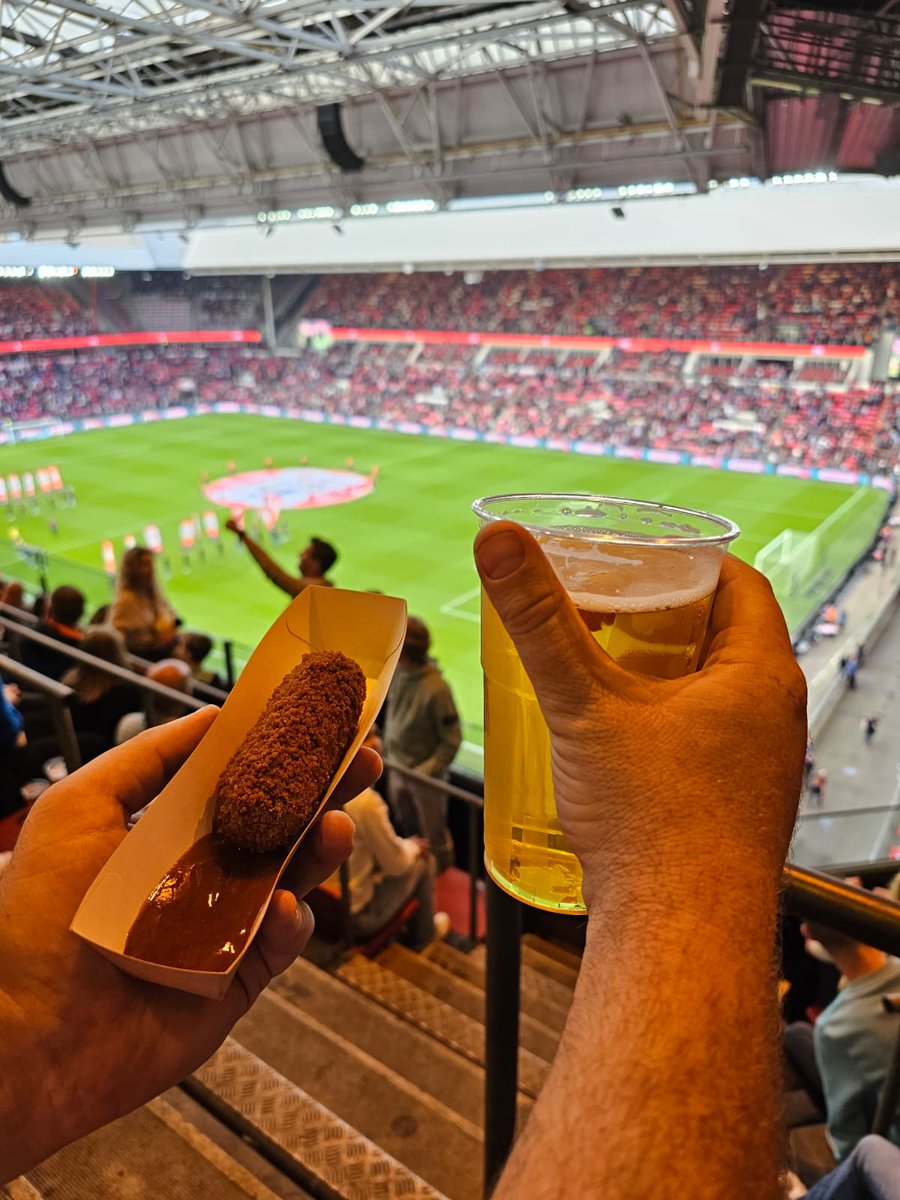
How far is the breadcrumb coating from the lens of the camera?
4.63 feet

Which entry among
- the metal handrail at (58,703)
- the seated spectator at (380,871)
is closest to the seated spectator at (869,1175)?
the seated spectator at (380,871)

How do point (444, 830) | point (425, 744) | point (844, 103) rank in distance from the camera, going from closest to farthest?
point (425, 744)
point (444, 830)
point (844, 103)

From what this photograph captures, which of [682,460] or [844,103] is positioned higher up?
[844,103]

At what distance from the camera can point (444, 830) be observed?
5512 mm

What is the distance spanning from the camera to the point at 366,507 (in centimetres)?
2561

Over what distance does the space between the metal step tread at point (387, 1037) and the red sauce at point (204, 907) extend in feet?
6.13

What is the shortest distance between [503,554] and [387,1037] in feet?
9.19

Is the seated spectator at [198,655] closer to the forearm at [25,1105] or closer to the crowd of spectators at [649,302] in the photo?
the forearm at [25,1105]

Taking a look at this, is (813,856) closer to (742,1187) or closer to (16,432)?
(742,1187)

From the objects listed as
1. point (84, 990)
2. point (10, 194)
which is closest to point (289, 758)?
point (84, 990)

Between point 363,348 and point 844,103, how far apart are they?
43.0 metres

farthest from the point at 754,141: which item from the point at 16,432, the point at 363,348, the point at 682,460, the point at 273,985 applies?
the point at 363,348

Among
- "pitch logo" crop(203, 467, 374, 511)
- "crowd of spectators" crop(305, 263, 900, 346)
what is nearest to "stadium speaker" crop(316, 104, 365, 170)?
"pitch logo" crop(203, 467, 374, 511)

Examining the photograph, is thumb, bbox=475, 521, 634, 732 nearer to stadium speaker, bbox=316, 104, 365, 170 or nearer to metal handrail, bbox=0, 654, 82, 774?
metal handrail, bbox=0, 654, 82, 774
